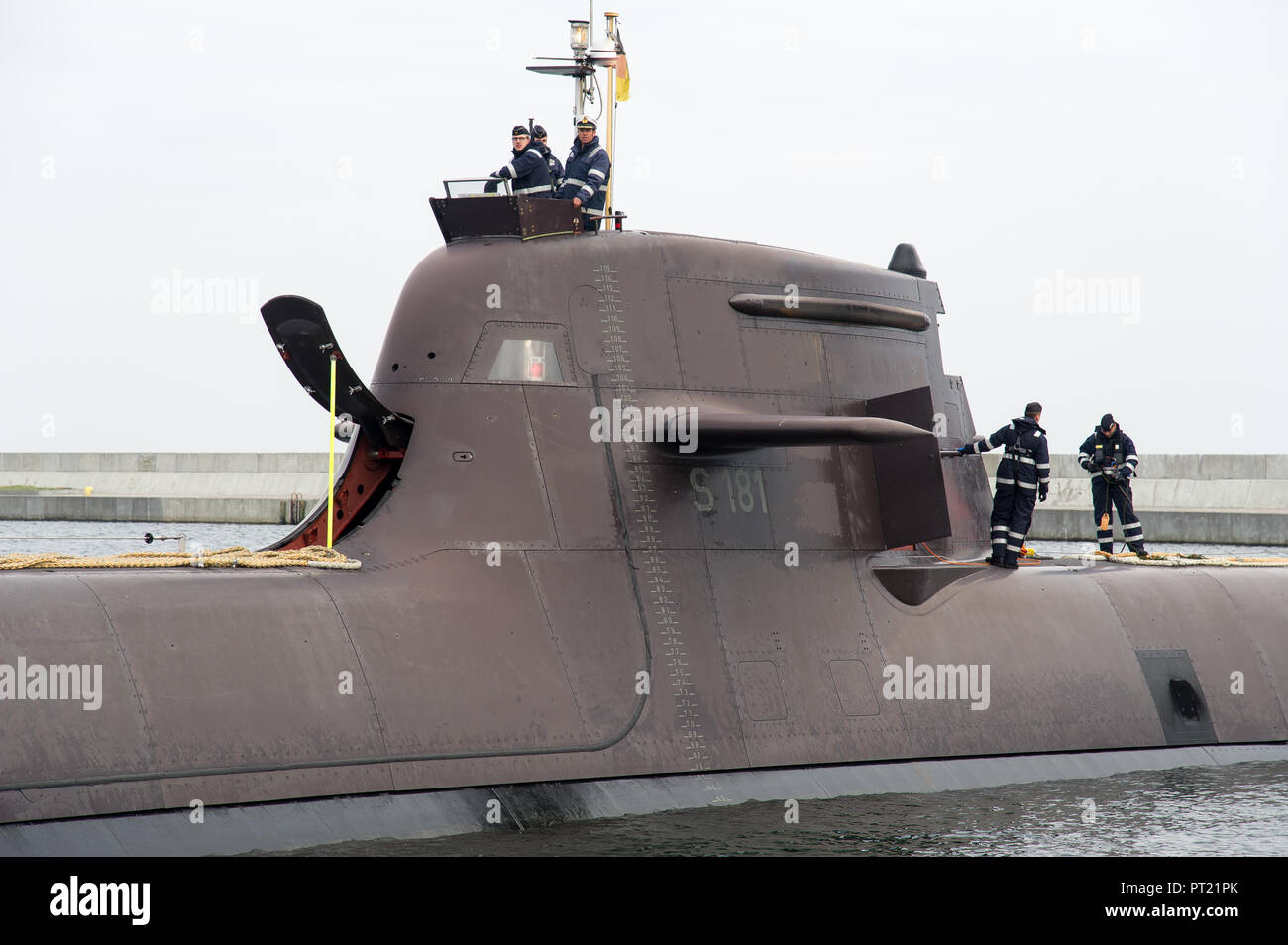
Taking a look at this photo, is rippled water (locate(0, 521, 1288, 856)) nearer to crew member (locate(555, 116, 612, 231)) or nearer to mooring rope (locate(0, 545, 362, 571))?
mooring rope (locate(0, 545, 362, 571))

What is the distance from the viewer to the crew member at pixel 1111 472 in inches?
733

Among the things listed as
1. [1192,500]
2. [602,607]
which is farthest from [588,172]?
[1192,500]

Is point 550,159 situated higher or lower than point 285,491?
higher

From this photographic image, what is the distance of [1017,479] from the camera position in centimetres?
1623

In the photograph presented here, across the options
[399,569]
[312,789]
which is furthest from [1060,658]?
[312,789]

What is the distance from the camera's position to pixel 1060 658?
15.0 meters

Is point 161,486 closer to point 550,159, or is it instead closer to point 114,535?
point 114,535

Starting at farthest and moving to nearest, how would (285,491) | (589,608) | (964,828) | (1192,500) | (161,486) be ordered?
(161,486), (285,491), (1192,500), (964,828), (589,608)

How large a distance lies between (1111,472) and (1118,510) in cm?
56

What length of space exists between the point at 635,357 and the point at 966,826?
199 inches
